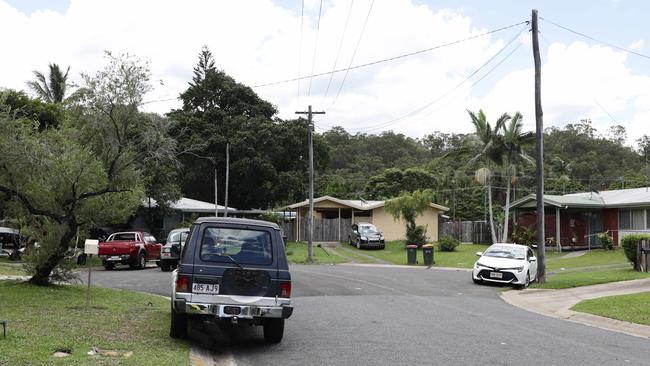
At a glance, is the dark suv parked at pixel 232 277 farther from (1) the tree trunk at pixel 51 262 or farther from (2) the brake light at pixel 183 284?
(1) the tree trunk at pixel 51 262

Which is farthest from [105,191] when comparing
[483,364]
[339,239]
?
[339,239]

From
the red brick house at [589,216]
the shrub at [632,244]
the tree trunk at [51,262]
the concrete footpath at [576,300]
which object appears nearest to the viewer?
the concrete footpath at [576,300]

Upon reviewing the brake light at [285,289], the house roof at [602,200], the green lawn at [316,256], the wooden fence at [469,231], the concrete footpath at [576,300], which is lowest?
the concrete footpath at [576,300]

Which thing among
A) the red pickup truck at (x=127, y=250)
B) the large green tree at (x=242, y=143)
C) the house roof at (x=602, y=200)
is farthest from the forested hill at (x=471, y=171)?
the red pickup truck at (x=127, y=250)

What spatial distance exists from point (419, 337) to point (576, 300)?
8.32m

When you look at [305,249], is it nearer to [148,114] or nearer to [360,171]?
[148,114]

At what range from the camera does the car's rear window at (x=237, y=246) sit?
29.9ft

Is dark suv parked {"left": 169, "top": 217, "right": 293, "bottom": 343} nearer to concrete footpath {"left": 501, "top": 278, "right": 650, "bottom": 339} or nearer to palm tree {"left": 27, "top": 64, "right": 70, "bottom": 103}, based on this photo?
concrete footpath {"left": 501, "top": 278, "right": 650, "bottom": 339}

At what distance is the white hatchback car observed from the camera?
66.3 feet

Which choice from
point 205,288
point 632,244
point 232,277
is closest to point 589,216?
point 632,244

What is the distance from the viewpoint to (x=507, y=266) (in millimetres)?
20391

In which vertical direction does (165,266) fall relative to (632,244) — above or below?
below

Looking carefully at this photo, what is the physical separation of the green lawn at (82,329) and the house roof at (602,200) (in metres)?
28.8

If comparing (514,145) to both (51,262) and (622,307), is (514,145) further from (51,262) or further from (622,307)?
(51,262)
